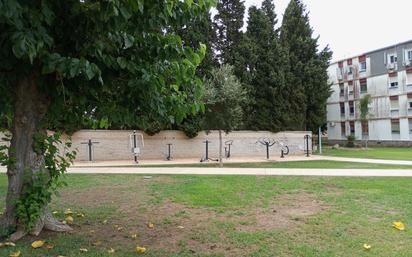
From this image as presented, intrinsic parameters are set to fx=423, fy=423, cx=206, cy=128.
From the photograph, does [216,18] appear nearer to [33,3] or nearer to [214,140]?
[214,140]

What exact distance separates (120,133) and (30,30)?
1755 centimetres

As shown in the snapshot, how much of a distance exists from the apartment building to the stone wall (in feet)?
52.6

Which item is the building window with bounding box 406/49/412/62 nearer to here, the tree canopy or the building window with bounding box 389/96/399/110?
the building window with bounding box 389/96/399/110

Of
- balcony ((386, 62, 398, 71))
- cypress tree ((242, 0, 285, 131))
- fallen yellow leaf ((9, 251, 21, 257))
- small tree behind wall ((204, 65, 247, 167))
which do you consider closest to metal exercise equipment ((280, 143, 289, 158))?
cypress tree ((242, 0, 285, 131))

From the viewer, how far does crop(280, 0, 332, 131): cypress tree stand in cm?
2775

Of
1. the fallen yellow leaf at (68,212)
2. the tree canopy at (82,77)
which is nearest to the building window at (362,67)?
the fallen yellow leaf at (68,212)

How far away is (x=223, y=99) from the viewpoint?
16438mm

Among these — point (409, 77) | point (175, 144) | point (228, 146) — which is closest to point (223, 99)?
point (175, 144)

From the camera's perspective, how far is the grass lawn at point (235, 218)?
4.84 m

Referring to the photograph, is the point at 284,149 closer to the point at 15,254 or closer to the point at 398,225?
the point at 398,225

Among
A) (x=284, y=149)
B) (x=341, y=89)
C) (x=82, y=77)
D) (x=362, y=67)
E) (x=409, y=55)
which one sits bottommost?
(x=284, y=149)

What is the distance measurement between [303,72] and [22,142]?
26.3 m

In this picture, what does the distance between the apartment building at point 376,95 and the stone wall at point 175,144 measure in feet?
52.6

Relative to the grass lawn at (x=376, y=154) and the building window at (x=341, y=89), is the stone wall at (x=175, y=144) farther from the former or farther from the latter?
the building window at (x=341, y=89)
